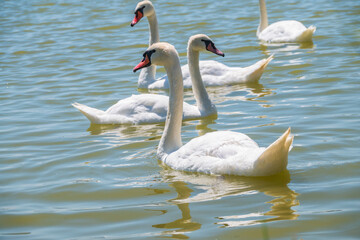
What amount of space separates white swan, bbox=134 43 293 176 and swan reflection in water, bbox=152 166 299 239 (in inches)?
3.3

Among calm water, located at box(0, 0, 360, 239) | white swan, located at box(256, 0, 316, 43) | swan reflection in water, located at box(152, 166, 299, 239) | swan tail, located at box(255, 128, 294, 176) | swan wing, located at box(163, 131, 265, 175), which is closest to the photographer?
swan reflection in water, located at box(152, 166, 299, 239)

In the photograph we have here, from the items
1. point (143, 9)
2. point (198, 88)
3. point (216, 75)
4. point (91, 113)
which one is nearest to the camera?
point (91, 113)

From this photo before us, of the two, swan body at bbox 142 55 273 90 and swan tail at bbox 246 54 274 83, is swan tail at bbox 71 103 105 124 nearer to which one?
swan body at bbox 142 55 273 90

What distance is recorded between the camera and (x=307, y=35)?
13.0 m

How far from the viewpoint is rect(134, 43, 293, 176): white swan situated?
5770 mm

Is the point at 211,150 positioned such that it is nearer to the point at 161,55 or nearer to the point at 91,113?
the point at 161,55

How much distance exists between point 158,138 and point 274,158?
2.61 meters

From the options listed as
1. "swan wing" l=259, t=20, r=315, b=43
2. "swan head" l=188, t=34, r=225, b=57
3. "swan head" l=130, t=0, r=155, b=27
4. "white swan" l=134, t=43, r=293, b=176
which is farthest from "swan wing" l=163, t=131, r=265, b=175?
"swan wing" l=259, t=20, r=315, b=43

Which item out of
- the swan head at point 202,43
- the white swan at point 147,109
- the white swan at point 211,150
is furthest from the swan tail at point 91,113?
the white swan at point 211,150

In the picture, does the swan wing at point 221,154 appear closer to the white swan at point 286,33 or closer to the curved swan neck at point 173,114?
the curved swan neck at point 173,114

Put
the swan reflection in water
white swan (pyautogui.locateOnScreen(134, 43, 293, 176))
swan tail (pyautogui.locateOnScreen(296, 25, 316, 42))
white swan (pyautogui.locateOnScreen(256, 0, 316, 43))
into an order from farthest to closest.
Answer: white swan (pyautogui.locateOnScreen(256, 0, 316, 43))
swan tail (pyautogui.locateOnScreen(296, 25, 316, 42))
white swan (pyautogui.locateOnScreen(134, 43, 293, 176))
the swan reflection in water

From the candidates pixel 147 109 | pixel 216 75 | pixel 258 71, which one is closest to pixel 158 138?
pixel 147 109

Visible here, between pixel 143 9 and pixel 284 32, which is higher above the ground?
pixel 143 9

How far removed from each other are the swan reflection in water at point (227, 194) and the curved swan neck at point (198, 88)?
7.50 ft
